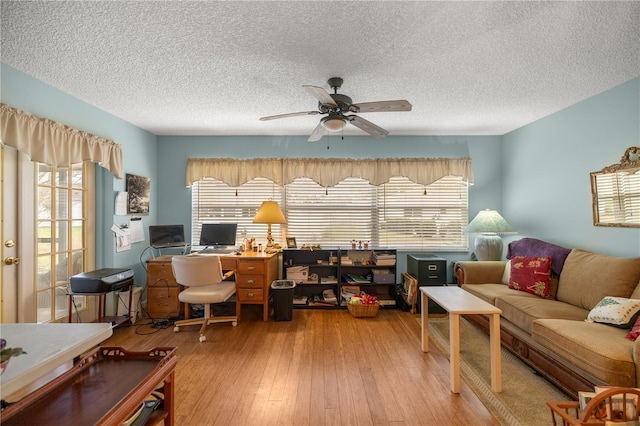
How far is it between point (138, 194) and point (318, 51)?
10.2 ft

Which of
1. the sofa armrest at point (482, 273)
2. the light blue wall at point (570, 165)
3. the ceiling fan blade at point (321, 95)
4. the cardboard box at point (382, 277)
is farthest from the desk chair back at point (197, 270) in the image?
the light blue wall at point (570, 165)

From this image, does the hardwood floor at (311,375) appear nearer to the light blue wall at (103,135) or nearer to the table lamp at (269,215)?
the light blue wall at (103,135)

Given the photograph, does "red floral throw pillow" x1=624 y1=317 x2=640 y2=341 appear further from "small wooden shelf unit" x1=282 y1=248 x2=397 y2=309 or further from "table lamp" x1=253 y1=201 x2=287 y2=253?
"table lamp" x1=253 y1=201 x2=287 y2=253

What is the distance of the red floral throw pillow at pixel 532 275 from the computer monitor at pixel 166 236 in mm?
4112

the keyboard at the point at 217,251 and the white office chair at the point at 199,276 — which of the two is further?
the keyboard at the point at 217,251

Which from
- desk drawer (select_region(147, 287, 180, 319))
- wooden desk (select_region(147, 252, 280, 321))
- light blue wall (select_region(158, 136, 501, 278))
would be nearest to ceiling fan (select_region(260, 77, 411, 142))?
light blue wall (select_region(158, 136, 501, 278))

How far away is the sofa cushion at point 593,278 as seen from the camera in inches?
93.1

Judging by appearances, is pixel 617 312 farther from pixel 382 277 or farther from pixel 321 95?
pixel 321 95

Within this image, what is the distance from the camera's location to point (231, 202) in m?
4.41

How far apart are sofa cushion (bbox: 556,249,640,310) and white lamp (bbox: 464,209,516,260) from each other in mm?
862

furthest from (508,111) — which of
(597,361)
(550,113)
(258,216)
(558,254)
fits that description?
(258,216)

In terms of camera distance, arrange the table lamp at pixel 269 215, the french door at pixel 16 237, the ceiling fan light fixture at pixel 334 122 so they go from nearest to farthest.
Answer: the french door at pixel 16 237 → the ceiling fan light fixture at pixel 334 122 → the table lamp at pixel 269 215

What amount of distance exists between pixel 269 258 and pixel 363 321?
1.41m

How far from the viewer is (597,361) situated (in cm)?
174
